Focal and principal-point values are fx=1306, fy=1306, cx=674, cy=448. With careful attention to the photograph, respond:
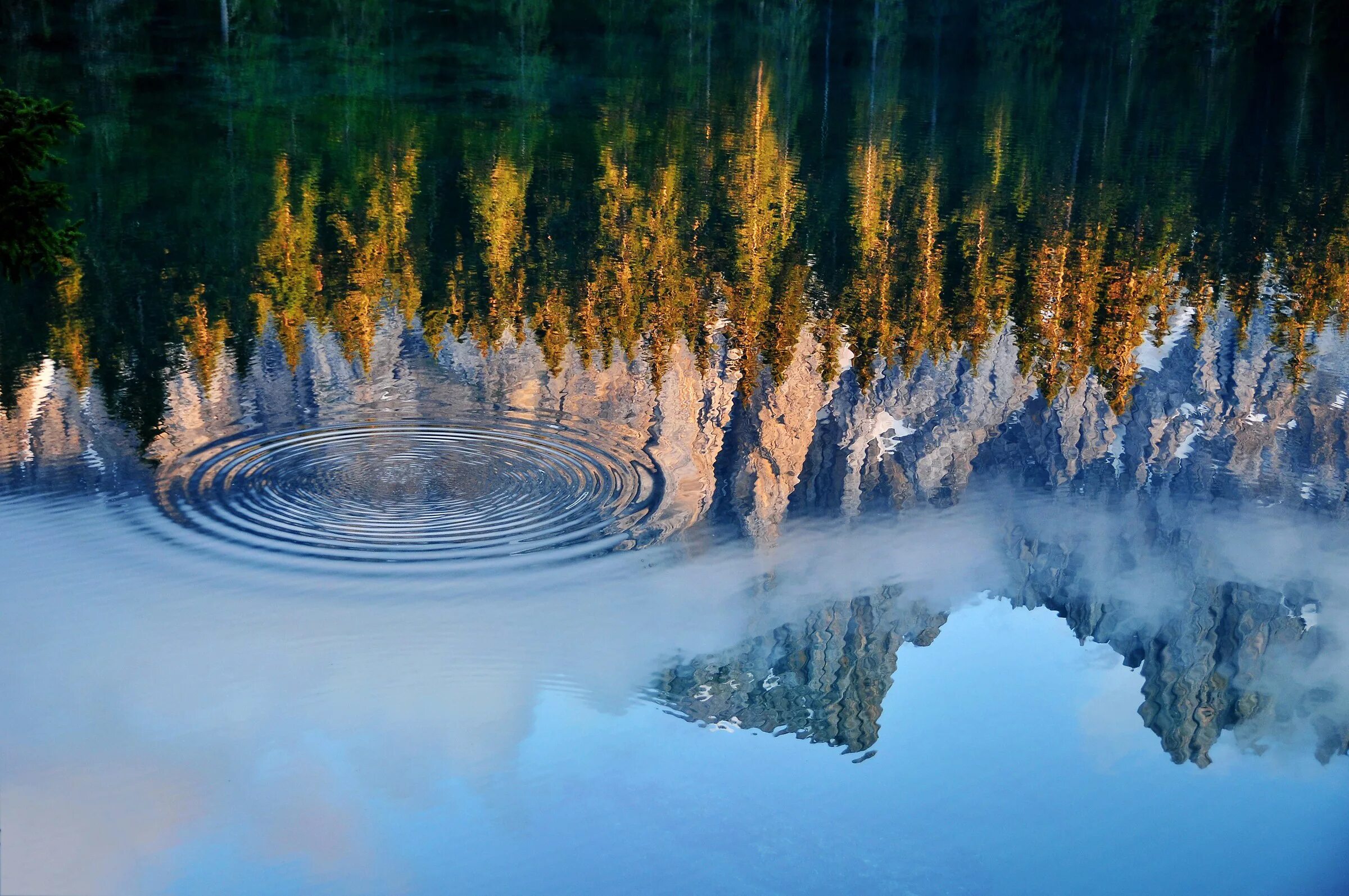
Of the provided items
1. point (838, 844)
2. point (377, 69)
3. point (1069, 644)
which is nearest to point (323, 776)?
point (838, 844)

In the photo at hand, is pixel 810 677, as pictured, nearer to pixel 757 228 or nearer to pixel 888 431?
pixel 888 431

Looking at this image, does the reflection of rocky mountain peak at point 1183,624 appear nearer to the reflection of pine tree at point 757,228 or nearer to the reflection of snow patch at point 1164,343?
the reflection of snow patch at point 1164,343

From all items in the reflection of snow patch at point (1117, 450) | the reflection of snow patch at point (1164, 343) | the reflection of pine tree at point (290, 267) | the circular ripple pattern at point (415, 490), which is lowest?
the circular ripple pattern at point (415, 490)

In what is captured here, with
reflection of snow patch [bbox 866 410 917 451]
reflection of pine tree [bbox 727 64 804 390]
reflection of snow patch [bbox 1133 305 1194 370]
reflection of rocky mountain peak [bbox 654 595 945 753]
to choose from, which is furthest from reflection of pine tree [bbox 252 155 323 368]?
reflection of snow patch [bbox 1133 305 1194 370]

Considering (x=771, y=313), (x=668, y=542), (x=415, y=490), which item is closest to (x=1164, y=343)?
(x=771, y=313)

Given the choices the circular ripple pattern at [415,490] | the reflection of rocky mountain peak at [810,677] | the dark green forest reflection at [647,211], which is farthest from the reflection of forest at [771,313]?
the circular ripple pattern at [415,490]

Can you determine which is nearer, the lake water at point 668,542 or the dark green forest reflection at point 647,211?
the lake water at point 668,542
